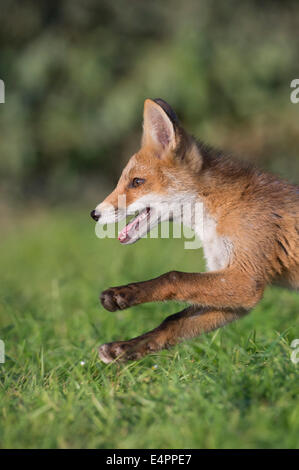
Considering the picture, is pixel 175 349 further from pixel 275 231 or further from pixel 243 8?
pixel 243 8

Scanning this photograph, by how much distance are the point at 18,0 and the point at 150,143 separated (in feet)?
29.8

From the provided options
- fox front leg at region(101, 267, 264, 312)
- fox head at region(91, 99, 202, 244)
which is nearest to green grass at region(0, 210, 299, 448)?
fox front leg at region(101, 267, 264, 312)

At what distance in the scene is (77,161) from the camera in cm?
1285

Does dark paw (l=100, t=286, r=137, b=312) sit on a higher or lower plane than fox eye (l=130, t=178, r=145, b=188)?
lower

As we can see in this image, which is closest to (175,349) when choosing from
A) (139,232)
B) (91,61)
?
(139,232)

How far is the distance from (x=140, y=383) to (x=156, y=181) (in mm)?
1404

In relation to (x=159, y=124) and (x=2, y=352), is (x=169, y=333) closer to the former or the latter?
(x=2, y=352)

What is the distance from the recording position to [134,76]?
1147 centimetres

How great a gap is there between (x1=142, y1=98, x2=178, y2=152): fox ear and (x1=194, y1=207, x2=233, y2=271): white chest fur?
57cm

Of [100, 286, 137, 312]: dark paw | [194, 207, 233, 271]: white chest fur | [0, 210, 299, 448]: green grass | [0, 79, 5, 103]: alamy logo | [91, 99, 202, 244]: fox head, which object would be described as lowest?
[0, 210, 299, 448]: green grass

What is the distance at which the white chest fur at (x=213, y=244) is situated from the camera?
3769 mm

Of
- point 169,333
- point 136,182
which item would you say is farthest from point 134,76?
point 169,333

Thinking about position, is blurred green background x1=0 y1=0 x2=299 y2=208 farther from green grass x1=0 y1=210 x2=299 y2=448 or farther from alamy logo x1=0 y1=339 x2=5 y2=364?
alamy logo x1=0 y1=339 x2=5 y2=364

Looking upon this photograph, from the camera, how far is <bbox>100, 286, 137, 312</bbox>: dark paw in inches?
134
